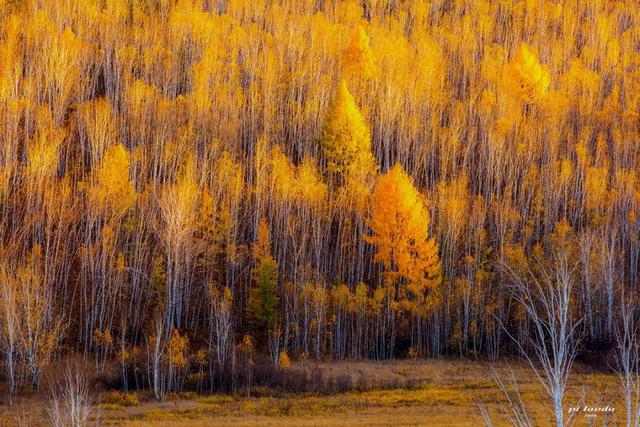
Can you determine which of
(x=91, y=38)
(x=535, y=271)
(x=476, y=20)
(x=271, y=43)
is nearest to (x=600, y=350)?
(x=535, y=271)

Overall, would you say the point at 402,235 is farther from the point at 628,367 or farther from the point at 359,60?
the point at 628,367

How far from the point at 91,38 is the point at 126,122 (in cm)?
1706

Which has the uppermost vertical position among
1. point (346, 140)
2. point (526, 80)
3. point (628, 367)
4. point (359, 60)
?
point (359, 60)

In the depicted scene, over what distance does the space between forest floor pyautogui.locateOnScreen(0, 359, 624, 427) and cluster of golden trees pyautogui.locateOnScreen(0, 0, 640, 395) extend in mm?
2412

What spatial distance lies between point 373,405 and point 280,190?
2014 centimetres

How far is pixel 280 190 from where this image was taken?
45.5 meters

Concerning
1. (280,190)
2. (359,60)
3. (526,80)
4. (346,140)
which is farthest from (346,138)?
(526,80)

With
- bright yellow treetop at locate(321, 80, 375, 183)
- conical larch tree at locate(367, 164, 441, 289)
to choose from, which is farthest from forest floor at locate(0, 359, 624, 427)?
bright yellow treetop at locate(321, 80, 375, 183)

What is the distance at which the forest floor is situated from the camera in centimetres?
2614

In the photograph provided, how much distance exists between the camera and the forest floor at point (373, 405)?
26.1 meters

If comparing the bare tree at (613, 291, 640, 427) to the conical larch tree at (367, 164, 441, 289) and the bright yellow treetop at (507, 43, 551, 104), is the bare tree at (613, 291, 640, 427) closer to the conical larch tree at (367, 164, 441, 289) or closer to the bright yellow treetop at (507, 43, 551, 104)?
the conical larch tree at (367, 164, 441, 289)

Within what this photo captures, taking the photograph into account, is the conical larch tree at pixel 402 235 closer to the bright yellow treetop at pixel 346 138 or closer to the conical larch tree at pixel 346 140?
the conical larch tree at pixel 346 140

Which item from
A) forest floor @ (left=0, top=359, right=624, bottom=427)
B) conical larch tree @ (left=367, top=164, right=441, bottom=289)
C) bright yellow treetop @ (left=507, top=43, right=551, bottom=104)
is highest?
bright yellow treetop @ (left=507, top=43, right=551, bottom=104)

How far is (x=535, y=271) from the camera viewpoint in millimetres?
40375
